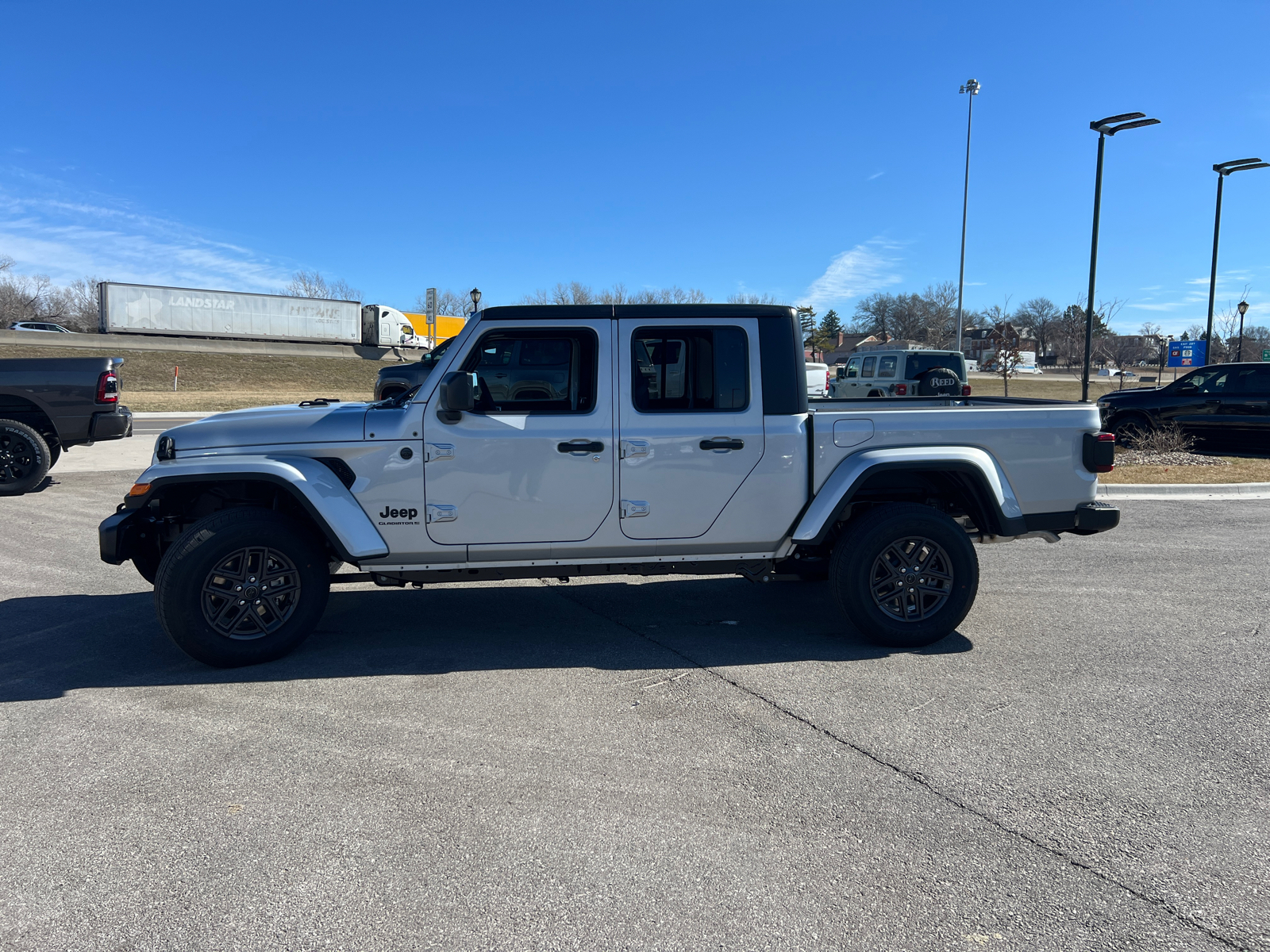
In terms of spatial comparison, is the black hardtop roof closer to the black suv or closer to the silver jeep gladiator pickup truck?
the silver jeep gladiator pickup truck

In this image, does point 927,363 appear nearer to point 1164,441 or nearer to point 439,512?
point 1164,441

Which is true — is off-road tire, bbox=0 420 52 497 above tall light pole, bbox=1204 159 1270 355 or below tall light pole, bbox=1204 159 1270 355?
below

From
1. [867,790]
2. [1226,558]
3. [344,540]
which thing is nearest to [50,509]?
[344,540]

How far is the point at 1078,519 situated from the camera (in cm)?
552

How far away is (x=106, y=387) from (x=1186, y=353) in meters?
33.8

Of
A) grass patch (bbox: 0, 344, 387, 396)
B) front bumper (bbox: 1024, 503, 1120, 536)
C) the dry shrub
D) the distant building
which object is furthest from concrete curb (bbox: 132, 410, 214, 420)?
the distant building

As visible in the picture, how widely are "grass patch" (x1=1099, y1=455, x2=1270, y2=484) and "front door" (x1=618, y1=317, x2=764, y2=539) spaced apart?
8751 millimetres

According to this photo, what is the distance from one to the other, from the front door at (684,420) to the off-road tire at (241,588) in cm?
180

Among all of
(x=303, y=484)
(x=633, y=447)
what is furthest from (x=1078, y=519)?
(x=303, y=484)

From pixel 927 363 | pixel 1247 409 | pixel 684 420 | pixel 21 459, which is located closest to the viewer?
pixel 684 420

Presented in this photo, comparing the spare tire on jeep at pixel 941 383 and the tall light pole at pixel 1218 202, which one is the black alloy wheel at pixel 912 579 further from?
the tall light pole at pixel 1218 202

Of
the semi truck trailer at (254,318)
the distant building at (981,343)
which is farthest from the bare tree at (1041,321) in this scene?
the semi truck trailer at (254,318)

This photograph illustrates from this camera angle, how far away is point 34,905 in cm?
278

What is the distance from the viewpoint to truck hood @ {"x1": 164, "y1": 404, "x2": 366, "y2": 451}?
4941 mm
